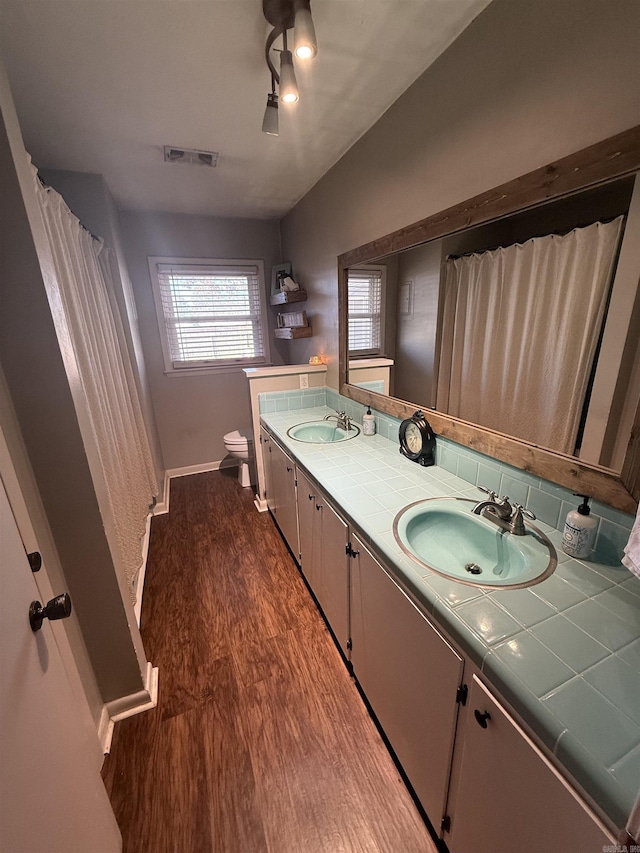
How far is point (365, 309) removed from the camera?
6.67 ft

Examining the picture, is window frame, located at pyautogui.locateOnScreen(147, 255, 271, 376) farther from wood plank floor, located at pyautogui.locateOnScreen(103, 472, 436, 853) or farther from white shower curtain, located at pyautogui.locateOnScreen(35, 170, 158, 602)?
wood plank floor, located at pyautogui.locateOnScreen(103, 472, 436, 853)

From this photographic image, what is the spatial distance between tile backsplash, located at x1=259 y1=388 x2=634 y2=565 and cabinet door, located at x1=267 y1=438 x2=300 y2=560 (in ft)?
2.07

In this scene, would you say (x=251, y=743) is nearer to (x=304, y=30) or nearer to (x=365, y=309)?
(x=365, y=309)

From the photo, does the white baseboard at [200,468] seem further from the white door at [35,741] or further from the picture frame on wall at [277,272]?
the white door at [35,741]

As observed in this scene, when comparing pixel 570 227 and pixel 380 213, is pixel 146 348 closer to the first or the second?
pixel 380 213

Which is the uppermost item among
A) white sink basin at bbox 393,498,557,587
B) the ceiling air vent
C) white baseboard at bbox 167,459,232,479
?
the ceiling air vent

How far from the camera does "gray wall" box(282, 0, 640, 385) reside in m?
0.84

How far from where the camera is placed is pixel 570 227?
3.23 feet

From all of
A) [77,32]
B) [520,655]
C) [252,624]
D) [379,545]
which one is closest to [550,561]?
[520,655]

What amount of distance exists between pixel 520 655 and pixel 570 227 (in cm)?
115

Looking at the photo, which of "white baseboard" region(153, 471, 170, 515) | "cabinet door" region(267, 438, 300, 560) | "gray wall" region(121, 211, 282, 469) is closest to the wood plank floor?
"cabinet door" region(267, 438, 300, 560)

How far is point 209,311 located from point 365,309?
6.31 feet

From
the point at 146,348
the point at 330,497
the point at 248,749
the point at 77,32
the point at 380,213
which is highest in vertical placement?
the point at 77,32

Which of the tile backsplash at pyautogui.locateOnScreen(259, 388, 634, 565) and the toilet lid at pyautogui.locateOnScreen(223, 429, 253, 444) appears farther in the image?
the toilet lid at pyautogui.locateOnScreen(223, 429, 253, 444)
